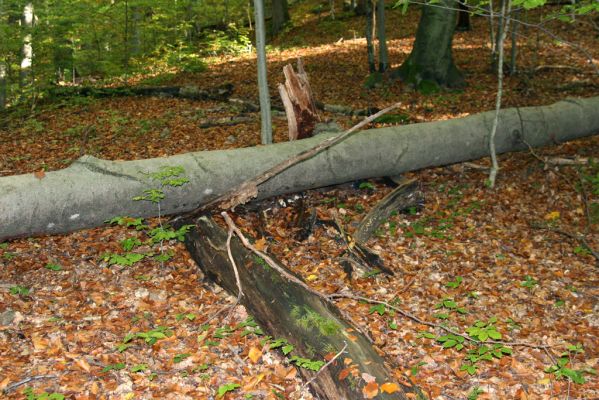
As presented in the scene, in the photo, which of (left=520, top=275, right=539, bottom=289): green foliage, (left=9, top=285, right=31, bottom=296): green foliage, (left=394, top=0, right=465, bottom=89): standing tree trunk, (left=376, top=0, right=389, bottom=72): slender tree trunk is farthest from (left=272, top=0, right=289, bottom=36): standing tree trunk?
(left=9, top=285, right=31, bottom=296): green foliage

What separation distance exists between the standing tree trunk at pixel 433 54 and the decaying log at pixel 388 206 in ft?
19.1

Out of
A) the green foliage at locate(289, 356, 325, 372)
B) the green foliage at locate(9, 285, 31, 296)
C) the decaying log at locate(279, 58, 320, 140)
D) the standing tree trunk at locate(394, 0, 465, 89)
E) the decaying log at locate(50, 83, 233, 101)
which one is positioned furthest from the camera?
the decaying log at locate(50, 83, 233, 101)

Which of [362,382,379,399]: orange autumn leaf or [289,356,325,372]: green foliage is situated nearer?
[362,382,379,399]: orange autumn leaf

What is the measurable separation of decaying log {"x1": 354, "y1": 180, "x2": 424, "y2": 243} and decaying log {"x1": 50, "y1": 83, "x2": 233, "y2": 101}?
6.51 meters

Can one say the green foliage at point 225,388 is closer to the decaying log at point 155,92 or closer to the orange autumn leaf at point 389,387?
the orange autumn leaf at point 389,387

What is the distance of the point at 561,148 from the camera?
8.98 metres

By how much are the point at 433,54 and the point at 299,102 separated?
5.97 meters

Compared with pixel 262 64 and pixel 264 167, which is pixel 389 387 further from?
pixel 262 64

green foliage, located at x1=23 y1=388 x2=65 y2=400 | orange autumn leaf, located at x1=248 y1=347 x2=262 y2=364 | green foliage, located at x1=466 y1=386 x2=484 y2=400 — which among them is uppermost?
green foliage, located at x1=23 y1=388 x2=65 y2=400

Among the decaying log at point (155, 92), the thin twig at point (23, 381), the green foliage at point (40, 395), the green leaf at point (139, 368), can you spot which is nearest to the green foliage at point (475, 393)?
the green leaf at point (139, 368)

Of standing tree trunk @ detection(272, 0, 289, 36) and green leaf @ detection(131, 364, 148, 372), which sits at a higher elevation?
standing tree trunk @ detection(272, 0, 289, 36)

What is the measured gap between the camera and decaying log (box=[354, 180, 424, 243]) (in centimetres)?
641

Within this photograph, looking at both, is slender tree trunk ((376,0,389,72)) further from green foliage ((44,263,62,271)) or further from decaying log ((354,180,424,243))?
green foliage ((44,263,62,271))

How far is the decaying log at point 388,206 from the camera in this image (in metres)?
6.41
